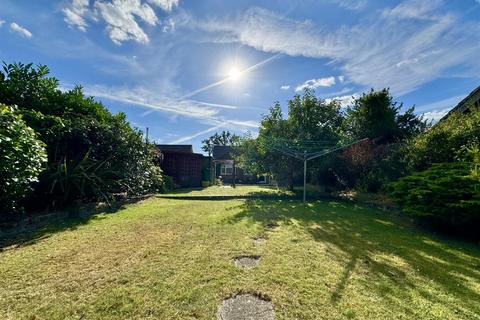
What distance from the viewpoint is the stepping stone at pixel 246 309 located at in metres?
2.10

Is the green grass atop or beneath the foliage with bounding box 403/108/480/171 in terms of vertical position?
beneath

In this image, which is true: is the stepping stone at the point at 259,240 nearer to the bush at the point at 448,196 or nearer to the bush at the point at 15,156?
the bush at the point at 448,196

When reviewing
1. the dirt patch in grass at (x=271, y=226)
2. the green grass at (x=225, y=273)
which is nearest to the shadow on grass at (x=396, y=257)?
the green grass at (x=225, y=273)

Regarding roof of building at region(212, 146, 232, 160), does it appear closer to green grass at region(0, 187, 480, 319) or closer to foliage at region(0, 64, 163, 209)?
foliage at region(0, 64, 163, 209)

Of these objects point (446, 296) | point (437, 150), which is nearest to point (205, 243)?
point (446, 296)

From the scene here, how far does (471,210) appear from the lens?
4625 mm

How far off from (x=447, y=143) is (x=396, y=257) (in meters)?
5.04

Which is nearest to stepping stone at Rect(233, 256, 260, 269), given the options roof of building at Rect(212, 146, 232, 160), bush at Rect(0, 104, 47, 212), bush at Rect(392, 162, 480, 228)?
bush at Rect(0, 104, 47, 212)

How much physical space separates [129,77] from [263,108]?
8.39m

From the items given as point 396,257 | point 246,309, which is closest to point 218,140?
point 396,257

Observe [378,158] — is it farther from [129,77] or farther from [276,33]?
[129,77]

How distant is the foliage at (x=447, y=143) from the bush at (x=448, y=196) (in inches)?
28.1

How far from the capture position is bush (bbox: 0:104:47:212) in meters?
3.71

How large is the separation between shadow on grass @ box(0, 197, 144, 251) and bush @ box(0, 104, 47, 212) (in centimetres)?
53
